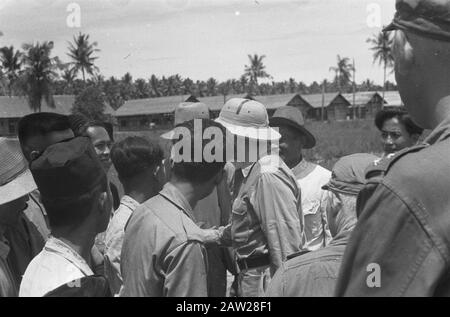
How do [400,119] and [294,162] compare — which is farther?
[400,119]

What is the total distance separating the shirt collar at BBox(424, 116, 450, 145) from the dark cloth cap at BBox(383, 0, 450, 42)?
0.70 feet

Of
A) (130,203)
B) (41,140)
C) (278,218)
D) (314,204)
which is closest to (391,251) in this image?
(278,218)

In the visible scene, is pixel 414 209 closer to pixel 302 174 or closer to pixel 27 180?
pixel 27 180

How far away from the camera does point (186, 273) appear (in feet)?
6.40

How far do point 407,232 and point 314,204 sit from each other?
302cm

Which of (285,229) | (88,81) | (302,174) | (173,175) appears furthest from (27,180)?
(88,81)

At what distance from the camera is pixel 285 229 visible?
9.20 feet

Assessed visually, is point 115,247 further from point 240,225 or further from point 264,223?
point 264,223

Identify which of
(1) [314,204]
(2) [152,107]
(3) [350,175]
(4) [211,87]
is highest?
(4) [211,87]

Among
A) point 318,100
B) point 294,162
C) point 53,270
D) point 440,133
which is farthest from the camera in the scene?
point 318,100

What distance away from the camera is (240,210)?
2945 mm

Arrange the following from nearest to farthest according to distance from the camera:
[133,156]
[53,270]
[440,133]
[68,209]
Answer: [440,133] → [53,270] → [68,209] → [133,156]

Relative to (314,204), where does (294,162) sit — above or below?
above

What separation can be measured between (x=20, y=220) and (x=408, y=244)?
2273 mm
